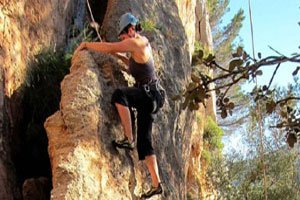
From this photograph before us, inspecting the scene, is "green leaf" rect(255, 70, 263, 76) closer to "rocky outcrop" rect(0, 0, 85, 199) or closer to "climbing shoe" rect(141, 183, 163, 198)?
"climbing shoe" rect(141, 183, 163, 198)

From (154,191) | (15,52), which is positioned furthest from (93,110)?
(15,52)

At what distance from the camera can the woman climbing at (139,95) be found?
6445 mm

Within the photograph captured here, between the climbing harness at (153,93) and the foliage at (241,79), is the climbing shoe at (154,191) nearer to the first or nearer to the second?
the climbing harness at (153,93)

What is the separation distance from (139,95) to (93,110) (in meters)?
0.56

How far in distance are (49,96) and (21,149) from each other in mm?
804

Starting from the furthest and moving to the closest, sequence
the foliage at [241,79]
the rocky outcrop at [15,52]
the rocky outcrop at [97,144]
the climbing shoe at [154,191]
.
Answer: the rocky outcrop at [15,52] → the climbing shoe at [154,191] → the rocky outcrop at [97,144] → the foliage at [241,79]

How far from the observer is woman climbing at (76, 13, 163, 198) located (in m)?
6.45

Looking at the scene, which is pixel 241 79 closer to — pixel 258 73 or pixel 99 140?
pixel 258 73

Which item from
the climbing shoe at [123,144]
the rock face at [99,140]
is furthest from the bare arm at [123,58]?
the climbing shoe at [123,144]

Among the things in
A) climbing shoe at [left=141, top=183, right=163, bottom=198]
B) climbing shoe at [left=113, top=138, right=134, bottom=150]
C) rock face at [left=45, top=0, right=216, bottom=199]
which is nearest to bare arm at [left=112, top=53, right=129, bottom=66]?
rock face at [left=45, top=0, right=216, bottom=199]

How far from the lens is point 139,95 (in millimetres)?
6453

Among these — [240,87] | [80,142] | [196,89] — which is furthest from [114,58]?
[240,87]

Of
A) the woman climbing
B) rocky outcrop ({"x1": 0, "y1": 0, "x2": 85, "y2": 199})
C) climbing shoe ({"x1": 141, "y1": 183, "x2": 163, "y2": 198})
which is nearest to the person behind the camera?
the woman climbing

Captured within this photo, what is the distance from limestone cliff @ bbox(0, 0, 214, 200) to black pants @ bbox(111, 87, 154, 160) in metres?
0.32
